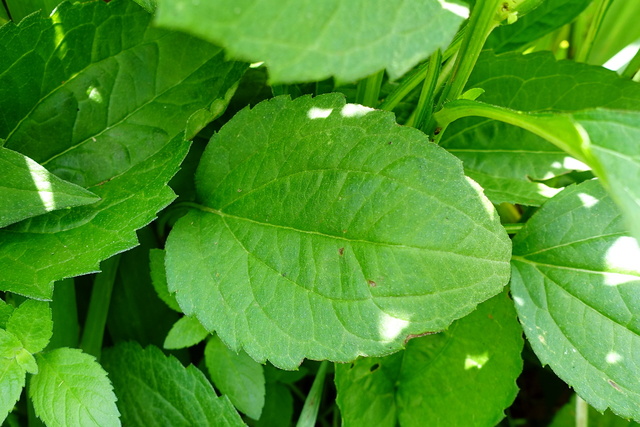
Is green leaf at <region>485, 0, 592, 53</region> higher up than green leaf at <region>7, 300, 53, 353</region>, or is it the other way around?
green leaf at <region>485, 0, 592, 53</region>

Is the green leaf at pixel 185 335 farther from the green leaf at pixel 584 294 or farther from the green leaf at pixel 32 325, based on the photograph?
the green leaf at pixel 584 294

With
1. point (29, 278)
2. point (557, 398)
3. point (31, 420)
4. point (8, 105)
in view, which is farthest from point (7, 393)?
point (557, 398)

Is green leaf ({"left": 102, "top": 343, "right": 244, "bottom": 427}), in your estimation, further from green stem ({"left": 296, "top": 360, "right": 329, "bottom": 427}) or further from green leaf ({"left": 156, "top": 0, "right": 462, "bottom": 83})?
green leaf ({"left": 156, "top": 0, "right": 462, "bottom": 83})

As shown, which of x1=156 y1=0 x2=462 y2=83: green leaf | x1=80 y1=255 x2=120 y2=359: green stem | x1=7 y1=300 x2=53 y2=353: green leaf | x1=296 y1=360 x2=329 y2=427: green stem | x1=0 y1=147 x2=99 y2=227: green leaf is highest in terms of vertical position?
x1=156 y1=0 x2=462 y2=83: green leaf

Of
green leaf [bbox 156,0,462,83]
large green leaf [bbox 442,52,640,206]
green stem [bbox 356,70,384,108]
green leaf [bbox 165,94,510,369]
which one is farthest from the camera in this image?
large green leaf [bbox 442,52,640,206]

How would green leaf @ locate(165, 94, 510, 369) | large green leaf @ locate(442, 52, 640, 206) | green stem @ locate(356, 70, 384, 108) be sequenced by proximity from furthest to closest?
1. large green leaf @ locate(442, 52, 640, 206)
2. green stem @ locate(356, 70, 384, 108)
3. green leaf @ locate(165, 94, 510, 369)

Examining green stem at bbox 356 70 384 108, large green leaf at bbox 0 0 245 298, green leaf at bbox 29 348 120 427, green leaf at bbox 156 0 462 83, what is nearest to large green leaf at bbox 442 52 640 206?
green stem at bbox 356 70 384 108
